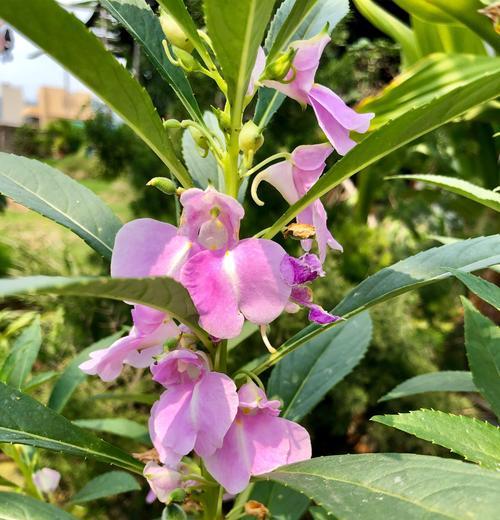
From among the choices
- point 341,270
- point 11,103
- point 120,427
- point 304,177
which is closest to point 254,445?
point 304,177

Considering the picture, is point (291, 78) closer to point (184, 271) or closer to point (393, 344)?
point (184, 271)

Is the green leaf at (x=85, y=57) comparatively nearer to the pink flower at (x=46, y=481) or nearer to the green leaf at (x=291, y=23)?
the green leaf at (x=291, y=23)

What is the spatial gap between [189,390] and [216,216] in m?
0.17

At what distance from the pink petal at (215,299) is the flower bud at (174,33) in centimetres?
23

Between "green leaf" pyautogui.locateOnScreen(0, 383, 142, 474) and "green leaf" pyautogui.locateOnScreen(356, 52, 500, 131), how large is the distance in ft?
4.32

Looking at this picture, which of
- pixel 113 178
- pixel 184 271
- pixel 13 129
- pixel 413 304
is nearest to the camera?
pixel 184 271

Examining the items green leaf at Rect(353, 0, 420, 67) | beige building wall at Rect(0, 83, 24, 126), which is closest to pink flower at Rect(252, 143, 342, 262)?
green leaf at Rect(353, 0, 420, 67)

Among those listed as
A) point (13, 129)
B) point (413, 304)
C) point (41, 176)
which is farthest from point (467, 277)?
point (13, 129)

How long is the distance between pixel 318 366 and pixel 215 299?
443 millimetres

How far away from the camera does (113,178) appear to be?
2145 mm

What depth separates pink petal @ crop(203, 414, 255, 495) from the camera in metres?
0.53

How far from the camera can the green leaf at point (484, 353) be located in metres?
Answer: 0.68

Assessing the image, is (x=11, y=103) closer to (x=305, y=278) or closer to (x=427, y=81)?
(x=427, y=81)

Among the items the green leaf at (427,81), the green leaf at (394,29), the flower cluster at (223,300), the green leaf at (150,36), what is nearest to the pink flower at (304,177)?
the flower cluster at (223,300)
